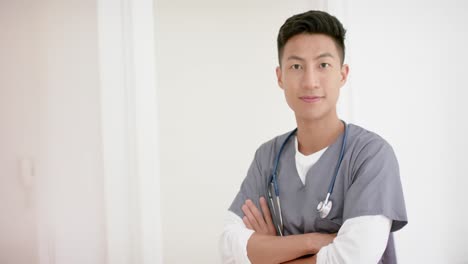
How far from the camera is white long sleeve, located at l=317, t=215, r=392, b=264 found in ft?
3.22

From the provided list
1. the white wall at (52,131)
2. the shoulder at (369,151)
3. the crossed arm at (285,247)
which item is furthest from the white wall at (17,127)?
the shoulder at (369,151)

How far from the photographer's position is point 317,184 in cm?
116

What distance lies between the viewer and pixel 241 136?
1.83m

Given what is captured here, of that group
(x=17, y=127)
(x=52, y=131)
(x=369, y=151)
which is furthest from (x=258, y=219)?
(x=17, y=127)

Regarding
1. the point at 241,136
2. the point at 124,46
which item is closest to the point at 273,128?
the point at 241,136

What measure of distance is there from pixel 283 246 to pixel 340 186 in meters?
0.22

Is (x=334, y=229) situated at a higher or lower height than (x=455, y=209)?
higher

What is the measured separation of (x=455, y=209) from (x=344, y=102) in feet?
2.37

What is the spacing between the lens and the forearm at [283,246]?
3.48 feet

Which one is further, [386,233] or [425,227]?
[425,227]

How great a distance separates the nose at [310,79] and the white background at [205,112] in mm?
700

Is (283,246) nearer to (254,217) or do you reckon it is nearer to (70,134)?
(254,217)

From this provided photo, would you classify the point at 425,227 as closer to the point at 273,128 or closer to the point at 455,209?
the point at 455,209

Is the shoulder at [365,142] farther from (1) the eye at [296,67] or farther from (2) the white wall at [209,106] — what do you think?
(2) the white wall at [209,106]
